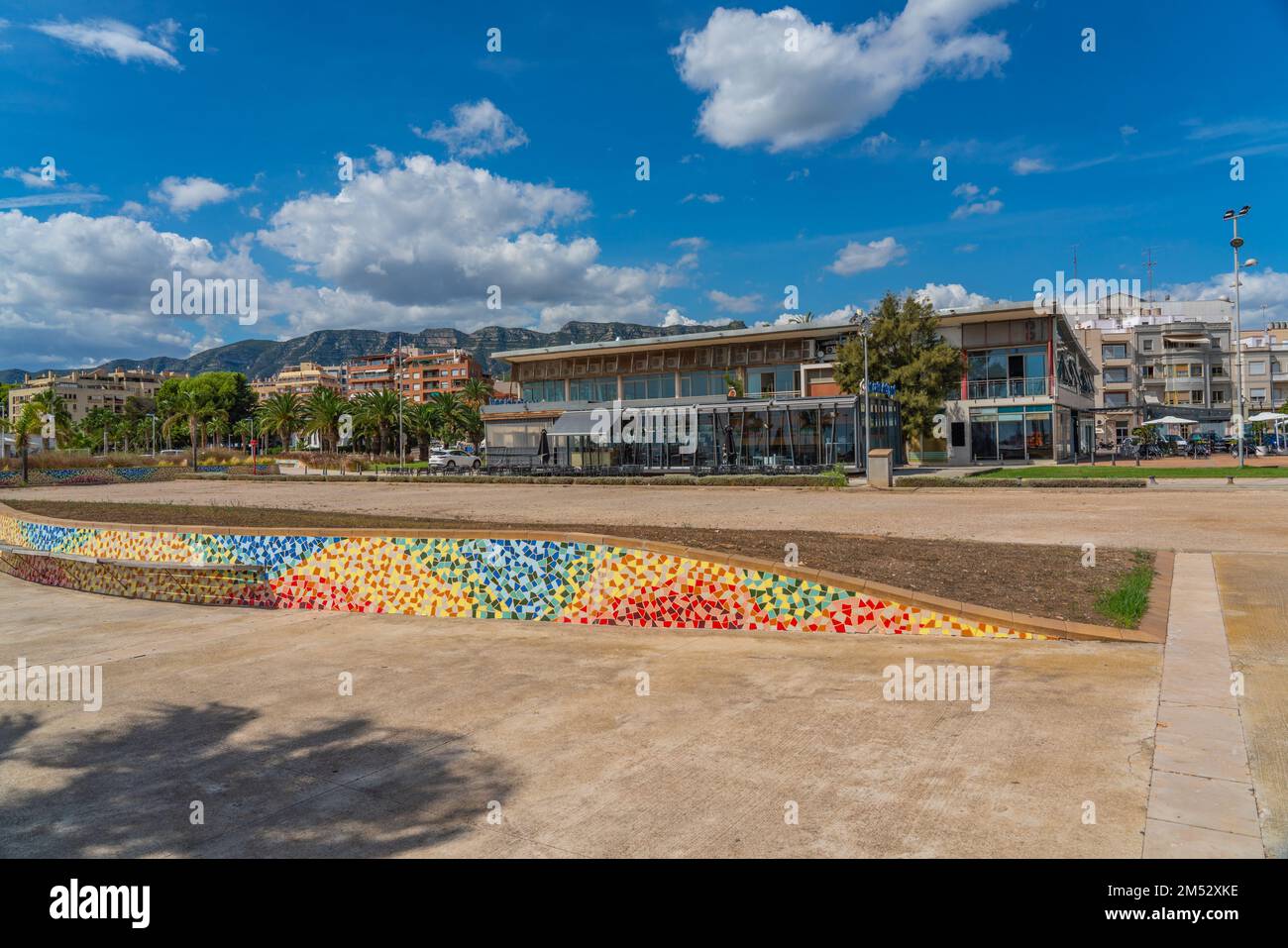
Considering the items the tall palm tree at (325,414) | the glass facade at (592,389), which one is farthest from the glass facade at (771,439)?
the tall palm tree at (325,414)

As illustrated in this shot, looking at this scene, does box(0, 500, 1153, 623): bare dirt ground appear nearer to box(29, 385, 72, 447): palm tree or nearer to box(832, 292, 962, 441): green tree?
box(832, 292, 962, 441): green tree

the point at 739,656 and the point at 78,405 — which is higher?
the point at 78,405

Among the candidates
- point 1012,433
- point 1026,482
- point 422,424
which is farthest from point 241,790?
point 422,424

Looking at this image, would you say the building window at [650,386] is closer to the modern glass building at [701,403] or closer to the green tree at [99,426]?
the modern glass building at [701,403]

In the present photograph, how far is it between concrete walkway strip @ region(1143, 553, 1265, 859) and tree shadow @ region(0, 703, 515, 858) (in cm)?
330

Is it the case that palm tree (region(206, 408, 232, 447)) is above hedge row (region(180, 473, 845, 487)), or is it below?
above

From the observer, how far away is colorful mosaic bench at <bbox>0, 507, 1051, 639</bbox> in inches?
338

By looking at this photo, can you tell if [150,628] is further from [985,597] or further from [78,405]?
[78,405]

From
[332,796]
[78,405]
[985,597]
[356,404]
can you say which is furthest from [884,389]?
[78,405]

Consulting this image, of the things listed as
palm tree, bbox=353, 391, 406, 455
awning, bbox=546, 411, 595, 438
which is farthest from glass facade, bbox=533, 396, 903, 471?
palm tree, bbox=353, 391, 406, 455

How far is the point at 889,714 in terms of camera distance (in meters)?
5.51

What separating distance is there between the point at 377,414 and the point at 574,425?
53.2 meters

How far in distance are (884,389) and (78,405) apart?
638 feet

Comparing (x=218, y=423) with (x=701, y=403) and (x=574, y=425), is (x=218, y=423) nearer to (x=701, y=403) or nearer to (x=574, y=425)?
(x=574, y=425)
